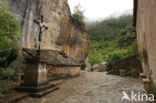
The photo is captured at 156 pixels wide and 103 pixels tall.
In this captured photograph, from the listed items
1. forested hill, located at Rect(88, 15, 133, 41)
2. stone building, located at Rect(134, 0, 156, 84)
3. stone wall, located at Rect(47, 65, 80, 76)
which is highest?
forested hill, located at Rect(88, 15, 133, 41)

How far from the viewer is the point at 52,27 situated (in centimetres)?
1267

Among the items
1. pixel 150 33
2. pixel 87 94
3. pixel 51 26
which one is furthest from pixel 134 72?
pixel 51 26

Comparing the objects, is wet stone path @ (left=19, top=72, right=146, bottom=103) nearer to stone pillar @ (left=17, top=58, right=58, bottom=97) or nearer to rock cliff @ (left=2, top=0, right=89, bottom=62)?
stone pillar @ (left=17, top=58, right=58, bottom=97)

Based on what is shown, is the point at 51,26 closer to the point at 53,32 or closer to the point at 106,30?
the point at 53,32

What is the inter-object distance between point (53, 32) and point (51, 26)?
64 cm

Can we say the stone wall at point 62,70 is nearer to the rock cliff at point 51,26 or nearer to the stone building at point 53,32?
the stone building at point 53,32

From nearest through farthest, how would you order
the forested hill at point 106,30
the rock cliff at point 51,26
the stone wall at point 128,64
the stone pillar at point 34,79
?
the stone pillar at point 34,79
the rock cliff at point 51,26
the stone wall at point 128,64
the forested hill at point 106,30

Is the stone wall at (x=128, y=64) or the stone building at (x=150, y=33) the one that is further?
the stone wall at (x=128, y=64)

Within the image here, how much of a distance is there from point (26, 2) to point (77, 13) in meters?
10.2

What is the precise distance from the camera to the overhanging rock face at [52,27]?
8.81m

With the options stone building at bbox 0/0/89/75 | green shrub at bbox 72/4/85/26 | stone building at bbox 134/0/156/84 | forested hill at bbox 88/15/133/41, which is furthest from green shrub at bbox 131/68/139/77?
forested hill at bbox 88/15/133/41

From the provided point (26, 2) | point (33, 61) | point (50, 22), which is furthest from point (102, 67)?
point (33, 61)

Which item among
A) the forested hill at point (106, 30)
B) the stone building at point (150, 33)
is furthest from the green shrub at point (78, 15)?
the forested hill at point (106, 30)

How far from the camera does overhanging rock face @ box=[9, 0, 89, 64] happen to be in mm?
8809
